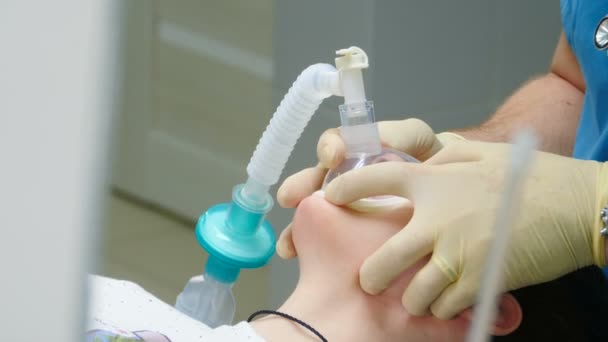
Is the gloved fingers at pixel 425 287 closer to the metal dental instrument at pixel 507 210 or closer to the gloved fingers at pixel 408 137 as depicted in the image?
the gloved fingers at pixel 408 137

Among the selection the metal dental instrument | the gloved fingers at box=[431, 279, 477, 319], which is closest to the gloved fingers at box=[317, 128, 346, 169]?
the gloved fingers at box=[431, 279, 477, 319]

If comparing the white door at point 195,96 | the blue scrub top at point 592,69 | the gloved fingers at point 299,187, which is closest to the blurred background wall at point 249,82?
the white door at point 195,96

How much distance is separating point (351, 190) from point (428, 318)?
179 mm

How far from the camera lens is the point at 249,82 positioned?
2672 millimetres

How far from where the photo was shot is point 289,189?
1.19 metres

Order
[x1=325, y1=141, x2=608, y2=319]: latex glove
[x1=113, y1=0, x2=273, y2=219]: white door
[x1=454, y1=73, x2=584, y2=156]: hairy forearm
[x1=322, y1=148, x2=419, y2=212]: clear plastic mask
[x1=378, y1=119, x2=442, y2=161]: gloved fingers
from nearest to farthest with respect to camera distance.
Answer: [x1=325, y1=141, x2=608, y2=319]: latex glove
[x1=322, y1=148, x2=419, y2=212]: clear plastic mask
[x1=378, y1=119, x2=442, y2=161]: gloved fingers
[x1=454, y1=73, x2=584, y2=156]: hairy forearm
[x1=113, y1=0, x2=273, y2=219]: white door

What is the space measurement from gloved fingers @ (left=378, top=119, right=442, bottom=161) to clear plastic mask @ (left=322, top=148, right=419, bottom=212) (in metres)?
0.05

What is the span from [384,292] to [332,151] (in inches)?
7.3

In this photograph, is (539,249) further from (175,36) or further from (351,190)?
(175,36)

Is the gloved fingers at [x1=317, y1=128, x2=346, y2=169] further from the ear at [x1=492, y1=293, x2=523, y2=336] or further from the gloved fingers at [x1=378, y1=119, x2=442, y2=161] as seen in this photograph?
the ear at [x1=492, y1=293, x2=523, y2=336]

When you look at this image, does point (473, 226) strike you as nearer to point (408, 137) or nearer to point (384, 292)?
point (384, 292)

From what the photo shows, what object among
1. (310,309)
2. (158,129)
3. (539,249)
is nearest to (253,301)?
(158,129)

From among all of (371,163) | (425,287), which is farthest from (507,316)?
(371,163)

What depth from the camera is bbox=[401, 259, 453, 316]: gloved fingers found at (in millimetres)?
1012
